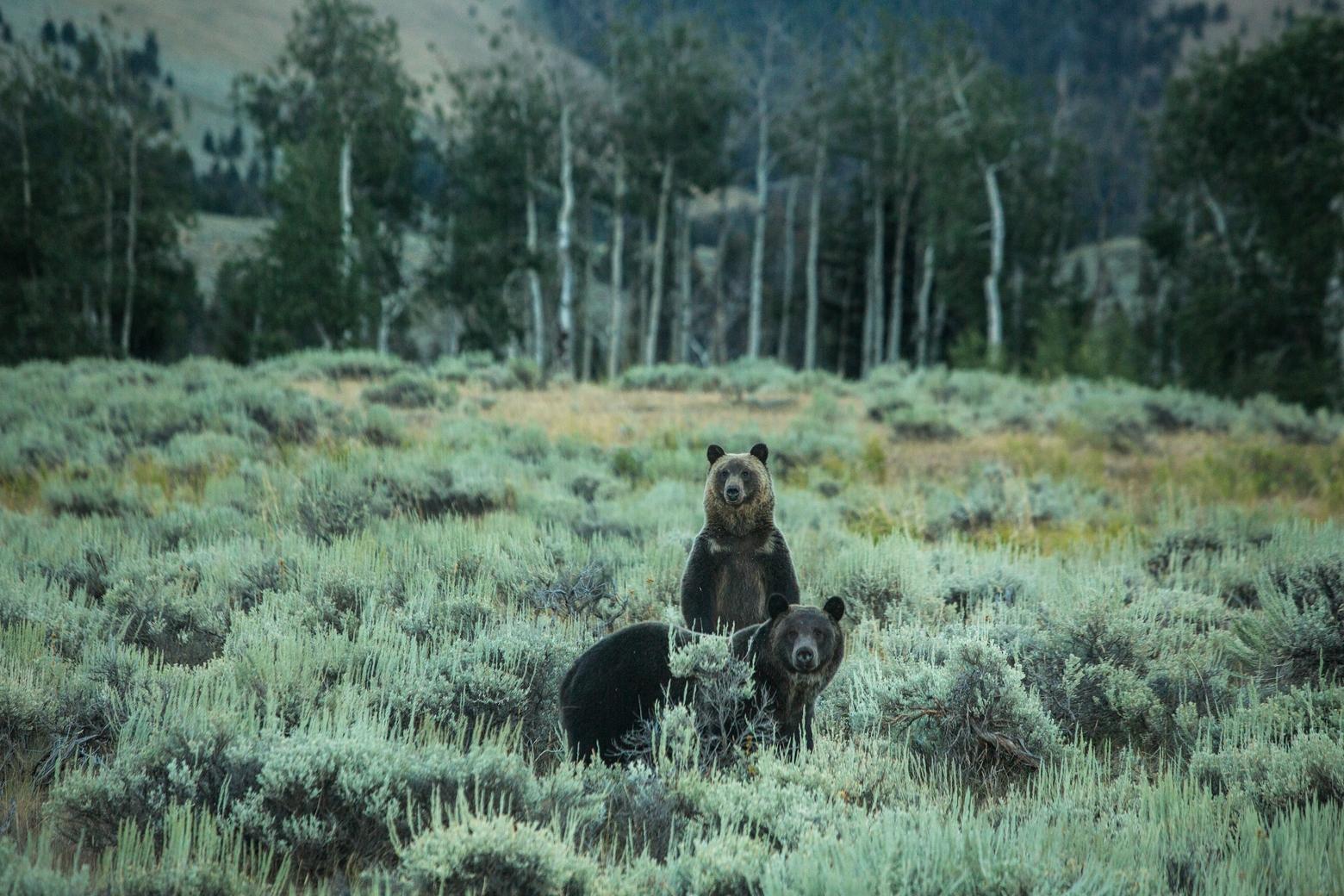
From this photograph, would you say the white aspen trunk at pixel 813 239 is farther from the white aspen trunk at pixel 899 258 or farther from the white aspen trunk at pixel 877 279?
the white aspen trunk at pixel 899 258

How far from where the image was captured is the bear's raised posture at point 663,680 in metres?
3.85

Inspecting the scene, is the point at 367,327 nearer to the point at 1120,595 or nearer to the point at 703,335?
the point at 703,335

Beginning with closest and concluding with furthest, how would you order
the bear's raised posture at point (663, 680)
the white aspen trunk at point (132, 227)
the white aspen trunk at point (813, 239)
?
the bear's raised posture at point (663, 680), the white aspen trunk at point (132, 227), the white aspen trunk at point (813, 239)

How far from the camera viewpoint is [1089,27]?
249 feet

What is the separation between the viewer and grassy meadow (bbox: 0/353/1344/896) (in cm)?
286

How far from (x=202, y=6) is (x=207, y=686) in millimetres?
64690

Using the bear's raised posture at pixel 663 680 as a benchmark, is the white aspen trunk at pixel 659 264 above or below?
above

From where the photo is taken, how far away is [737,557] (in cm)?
492

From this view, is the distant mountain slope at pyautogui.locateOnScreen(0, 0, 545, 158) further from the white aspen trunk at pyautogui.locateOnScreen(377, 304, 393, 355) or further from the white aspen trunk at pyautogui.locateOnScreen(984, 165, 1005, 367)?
the white aspen trunk at pyautogui.locateOnScreen(984, 165, 1005, 367)

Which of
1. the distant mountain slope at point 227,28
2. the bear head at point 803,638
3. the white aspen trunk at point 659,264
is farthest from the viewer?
the distant mountain slope at point 227,28

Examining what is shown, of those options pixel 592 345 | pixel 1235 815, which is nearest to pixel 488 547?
pixel 1235 815

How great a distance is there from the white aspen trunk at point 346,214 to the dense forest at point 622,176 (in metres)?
0.18

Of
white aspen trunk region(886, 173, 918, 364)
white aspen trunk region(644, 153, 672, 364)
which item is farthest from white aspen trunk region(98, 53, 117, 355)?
white aspen trunk region(886, 173, 918, 364)

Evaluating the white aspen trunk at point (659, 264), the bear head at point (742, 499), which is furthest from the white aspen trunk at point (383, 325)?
the bear head at point (742, 499)
